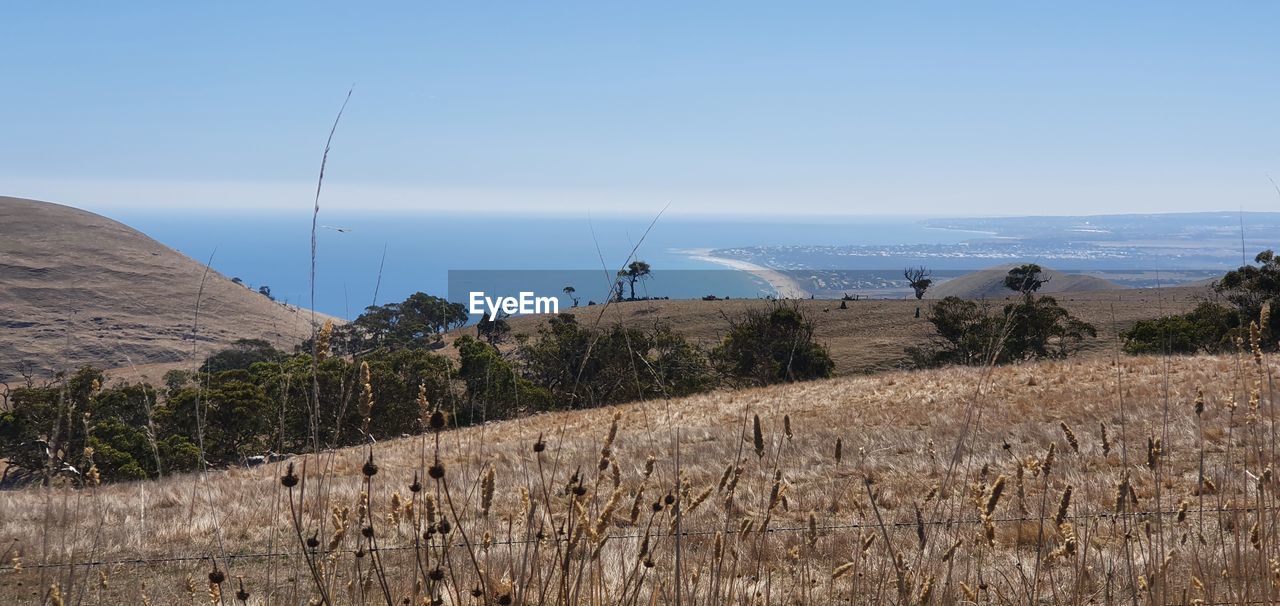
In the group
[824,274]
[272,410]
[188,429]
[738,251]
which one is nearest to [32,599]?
[272,410]

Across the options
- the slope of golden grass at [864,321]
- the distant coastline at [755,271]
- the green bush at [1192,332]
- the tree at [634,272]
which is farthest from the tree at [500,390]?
the green bush at [1192,332]

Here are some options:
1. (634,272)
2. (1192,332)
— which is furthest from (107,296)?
(1192,332)

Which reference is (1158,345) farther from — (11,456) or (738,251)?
(738,251)

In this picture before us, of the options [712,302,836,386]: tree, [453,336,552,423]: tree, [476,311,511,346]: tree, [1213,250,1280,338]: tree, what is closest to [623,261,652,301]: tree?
[712,302,836,386]: tree

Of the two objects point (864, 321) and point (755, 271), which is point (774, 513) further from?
point (864, 321)

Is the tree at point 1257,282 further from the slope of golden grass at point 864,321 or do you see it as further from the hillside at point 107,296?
the hillside at point 107,296
